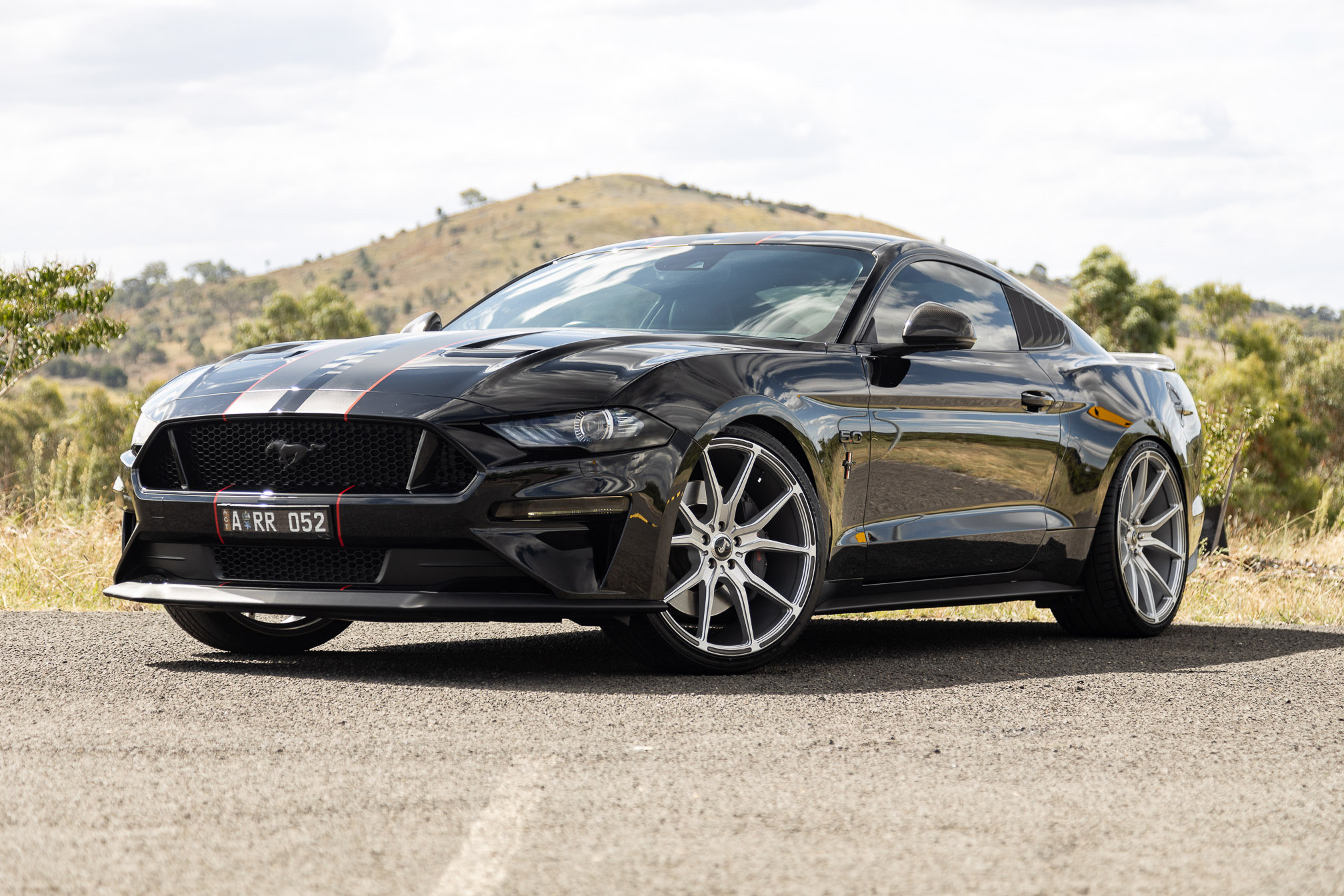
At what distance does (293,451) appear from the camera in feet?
16.7

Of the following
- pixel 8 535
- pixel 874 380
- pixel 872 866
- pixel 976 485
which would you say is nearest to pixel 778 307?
pixel 874 380

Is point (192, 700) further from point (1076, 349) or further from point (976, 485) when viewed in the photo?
point (1076, 349)

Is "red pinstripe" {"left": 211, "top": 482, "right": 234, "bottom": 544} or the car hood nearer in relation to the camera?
the car hood

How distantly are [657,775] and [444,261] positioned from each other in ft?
563

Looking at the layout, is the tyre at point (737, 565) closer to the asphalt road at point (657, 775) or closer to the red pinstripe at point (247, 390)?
the asphalt road at point (657, 775)

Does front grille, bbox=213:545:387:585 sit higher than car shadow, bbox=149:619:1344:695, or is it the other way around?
front grille, bbox=213:545:387:585

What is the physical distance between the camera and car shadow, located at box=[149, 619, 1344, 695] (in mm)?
5230

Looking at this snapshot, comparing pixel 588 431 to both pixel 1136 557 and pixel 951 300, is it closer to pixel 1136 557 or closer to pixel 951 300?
pixel 951 300

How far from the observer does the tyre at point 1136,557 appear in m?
7.06

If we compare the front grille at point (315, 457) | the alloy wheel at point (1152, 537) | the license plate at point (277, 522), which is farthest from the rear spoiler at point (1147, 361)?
the license plate at point (277, 522)

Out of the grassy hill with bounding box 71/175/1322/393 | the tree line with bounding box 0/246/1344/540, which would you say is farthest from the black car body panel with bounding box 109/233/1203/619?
the grassy hill with bounding box 71/175/1322/393

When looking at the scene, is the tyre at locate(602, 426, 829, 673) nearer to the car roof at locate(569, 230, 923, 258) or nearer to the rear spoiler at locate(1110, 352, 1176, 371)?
the car roof at locate(569, 230, 923, 258)

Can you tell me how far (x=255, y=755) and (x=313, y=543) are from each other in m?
1.22

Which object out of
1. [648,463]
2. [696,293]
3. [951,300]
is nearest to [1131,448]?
[951,300]
